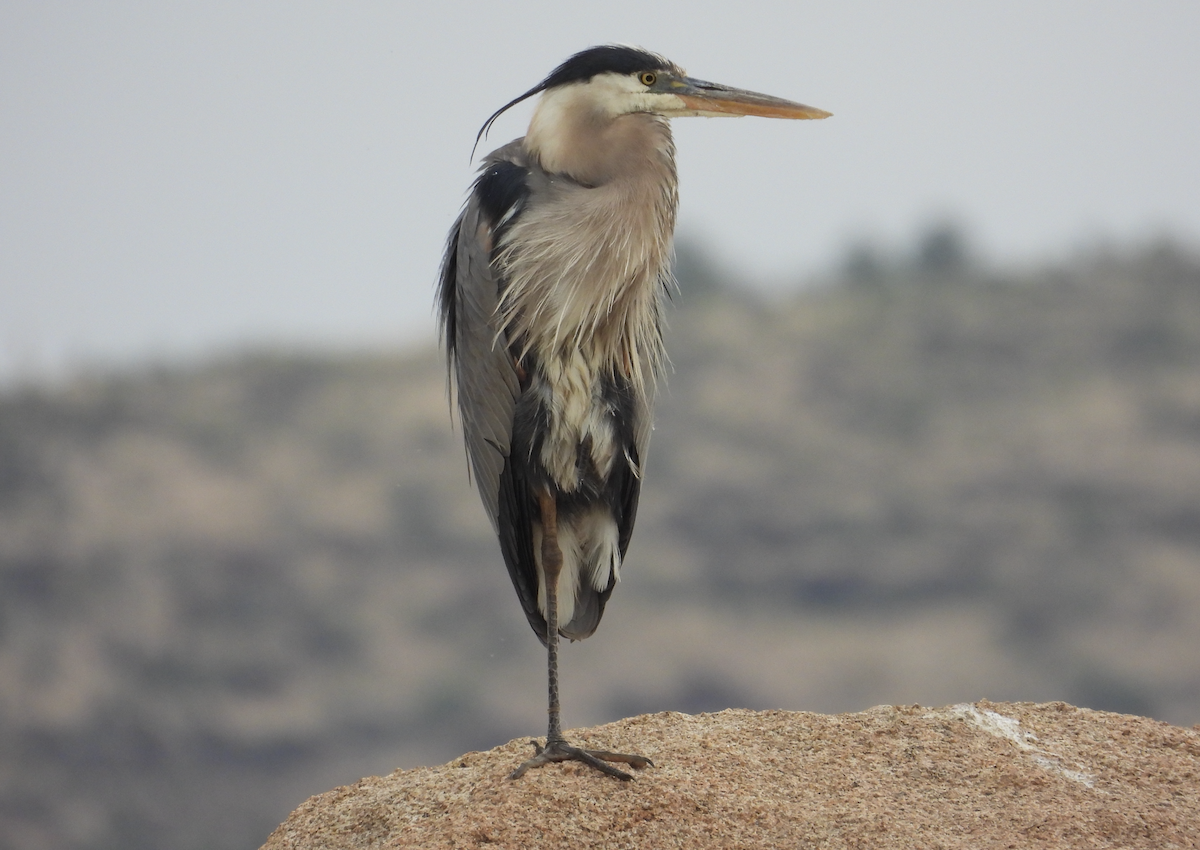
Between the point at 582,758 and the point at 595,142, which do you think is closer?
the point at 582,758

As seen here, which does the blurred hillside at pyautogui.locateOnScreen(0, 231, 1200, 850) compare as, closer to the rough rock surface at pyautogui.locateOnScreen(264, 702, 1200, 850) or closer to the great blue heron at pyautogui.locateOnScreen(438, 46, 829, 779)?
the rough rock surface at pyautogui.locateOnScreen(264, 702, 1200, 850)

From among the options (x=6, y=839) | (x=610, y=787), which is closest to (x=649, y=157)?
(x=610, y=787)

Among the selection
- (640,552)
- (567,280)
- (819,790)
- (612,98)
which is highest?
(612,98)

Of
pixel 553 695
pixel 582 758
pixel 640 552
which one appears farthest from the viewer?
pixel 640 552

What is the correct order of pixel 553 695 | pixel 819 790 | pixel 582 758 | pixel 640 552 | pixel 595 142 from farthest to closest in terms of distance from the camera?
pixel 640 552
pixel 595 142
pixel 553 695
pixel 582 758
pixel 819 790

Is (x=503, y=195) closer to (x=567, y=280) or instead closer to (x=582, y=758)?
(x=567, y=280)

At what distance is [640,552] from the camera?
43.2 meters

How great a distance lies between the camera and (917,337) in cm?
4934

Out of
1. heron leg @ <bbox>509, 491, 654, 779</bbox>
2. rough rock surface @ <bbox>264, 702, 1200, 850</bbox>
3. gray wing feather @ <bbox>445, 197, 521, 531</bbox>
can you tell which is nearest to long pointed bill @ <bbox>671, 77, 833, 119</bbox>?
gray wing feather @ <bbox>445, 197, 521, 531</bbox>

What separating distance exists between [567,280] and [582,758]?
1.53 m

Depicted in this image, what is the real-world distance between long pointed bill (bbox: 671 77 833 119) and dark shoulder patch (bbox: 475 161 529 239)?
1.93 ft

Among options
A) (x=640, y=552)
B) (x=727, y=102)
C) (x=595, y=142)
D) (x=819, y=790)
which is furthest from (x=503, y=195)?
(x=640, y=552)

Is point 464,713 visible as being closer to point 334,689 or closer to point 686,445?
point 334,689

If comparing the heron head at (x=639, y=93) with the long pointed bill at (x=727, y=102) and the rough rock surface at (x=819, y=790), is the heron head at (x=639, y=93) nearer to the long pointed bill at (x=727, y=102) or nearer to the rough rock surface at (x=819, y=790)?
the long pointed bill at (x=727, y=102)
